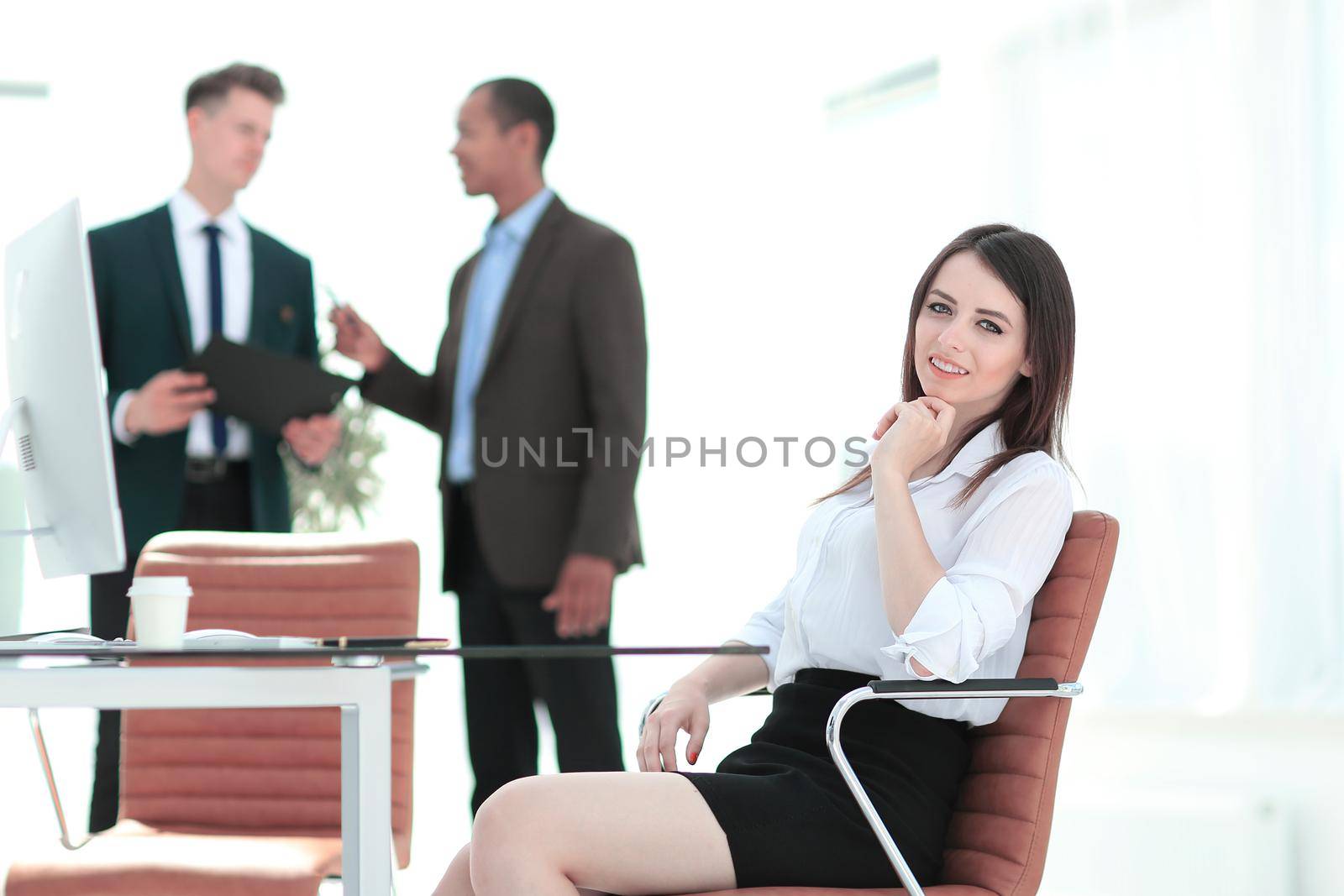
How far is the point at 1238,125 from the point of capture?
2895 millimetres

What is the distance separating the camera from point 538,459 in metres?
2.84

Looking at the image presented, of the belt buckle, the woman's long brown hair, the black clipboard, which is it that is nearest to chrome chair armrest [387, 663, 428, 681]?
the woman's long brown hair

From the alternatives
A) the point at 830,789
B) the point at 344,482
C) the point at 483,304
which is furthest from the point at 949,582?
the point at 344,482

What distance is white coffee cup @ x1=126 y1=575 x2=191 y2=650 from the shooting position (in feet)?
4.66

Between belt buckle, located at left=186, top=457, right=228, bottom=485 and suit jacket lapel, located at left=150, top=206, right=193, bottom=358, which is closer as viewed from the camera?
belt buckle, located at left=186, top=457, right=228, bottom=485

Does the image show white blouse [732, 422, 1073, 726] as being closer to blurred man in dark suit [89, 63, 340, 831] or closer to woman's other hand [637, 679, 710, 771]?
woman's other hand [637, 679, 710, 771]

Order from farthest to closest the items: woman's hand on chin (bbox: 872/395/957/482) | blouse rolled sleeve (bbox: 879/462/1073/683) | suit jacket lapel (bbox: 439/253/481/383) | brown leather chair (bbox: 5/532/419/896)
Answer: suit jacket lapel (bbox: 439/253/481/383), brown leather chair (bbox: 5/532/419/896), woman's hand on chin (bbox: 872/395/957/482), blouse rolled sleeve (bbox: 879/462/1073/683)

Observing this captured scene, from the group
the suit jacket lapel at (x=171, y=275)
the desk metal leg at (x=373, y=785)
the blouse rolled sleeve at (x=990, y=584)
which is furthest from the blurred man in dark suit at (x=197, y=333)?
the blouse rolled sleeve at (x=990, y=584)

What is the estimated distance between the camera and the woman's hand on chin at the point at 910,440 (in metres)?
1.44

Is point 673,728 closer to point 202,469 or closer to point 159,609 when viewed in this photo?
point 159,609

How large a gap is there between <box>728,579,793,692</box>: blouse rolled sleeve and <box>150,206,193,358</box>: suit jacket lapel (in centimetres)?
175

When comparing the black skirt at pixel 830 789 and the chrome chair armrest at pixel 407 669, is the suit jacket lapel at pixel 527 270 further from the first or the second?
the black skirt at pixel 830 789

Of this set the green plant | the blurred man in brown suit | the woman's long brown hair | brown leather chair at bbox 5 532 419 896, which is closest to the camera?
the woman's long brown hair

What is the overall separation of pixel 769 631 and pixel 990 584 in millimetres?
440
